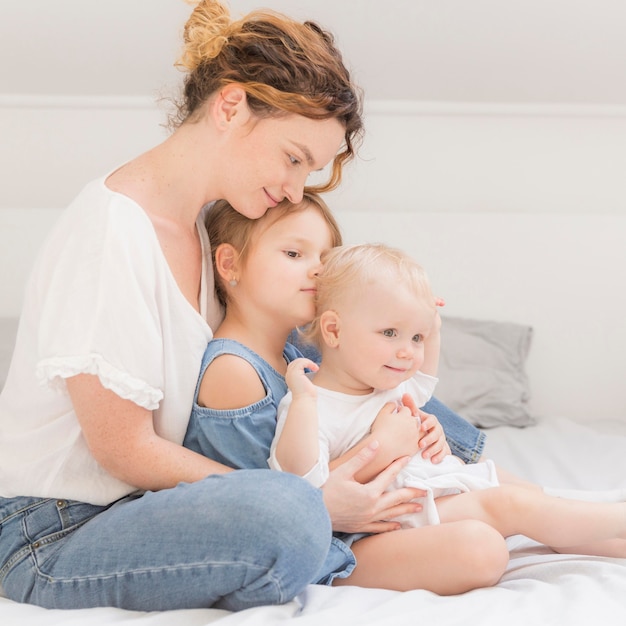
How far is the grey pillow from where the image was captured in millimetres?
2291

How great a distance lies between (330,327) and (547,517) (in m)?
0.45

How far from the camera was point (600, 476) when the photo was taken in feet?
6.13

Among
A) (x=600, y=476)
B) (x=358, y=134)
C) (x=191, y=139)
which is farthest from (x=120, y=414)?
(x=600, y=476)

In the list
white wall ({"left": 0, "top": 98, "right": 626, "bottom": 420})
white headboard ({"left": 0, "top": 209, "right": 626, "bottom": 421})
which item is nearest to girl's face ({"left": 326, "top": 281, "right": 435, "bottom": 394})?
white headboard ({"left": 0, "top": 209, "right": 626, "bottom": 421})

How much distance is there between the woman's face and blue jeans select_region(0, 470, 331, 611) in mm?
490

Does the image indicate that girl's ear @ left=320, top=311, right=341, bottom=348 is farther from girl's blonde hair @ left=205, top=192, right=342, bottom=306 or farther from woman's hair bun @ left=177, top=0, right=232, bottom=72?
woman's hair bun @ left=177, top=0, right=232, bottom=72

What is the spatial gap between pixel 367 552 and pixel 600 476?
771mm

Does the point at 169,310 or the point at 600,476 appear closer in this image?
A: the point at 169,310

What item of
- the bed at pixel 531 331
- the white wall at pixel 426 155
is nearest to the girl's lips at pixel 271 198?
the bed at pixel 531 331

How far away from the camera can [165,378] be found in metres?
1.33

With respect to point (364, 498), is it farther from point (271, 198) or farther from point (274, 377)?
point (271, 198)

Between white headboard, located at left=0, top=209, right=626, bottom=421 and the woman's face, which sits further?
white headboard, located at left=0, top=209, right=626, bottom=421

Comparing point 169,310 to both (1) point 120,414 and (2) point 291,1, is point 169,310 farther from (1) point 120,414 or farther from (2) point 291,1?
(2) point 291,1

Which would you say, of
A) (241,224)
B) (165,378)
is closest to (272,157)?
(241,224)
